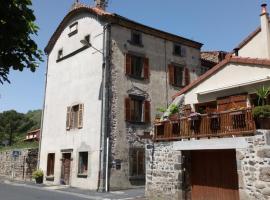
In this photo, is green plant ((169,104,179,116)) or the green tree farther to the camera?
the green tree

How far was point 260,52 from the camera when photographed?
685 inches

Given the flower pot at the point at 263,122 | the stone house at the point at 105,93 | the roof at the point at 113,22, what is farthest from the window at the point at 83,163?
the flower pot at the point at 263,122

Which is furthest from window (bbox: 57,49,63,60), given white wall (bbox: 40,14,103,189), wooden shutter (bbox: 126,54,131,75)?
wooden shutter (bbox: 126,54,131,75)

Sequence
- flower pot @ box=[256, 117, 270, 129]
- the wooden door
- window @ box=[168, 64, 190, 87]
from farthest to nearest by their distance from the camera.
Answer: window @ box=[168, 64, 190, 87]
the wooden door
flower pot @ box=[256, 117, 270, 129]

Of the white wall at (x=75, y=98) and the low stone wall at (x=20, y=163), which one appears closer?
the white wall at (x=75, y=98)

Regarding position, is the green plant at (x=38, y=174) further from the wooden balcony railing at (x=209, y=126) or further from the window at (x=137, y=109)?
the wooden balcony railing at (x=209, y=126)

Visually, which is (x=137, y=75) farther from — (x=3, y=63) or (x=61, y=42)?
(x=3, y=63)

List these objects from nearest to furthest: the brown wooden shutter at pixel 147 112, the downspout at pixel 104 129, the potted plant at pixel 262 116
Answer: the potted plant at pixel 262 116
the downspout at pixel 104 129
the brown wooden shutter at pixel 147 112

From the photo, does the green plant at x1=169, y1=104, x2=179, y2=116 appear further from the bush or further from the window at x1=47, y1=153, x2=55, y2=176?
the window at x1=47, y1=153, x2=55, y2=176

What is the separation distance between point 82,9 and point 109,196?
1395 centimetres

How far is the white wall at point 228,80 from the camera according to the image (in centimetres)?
1396

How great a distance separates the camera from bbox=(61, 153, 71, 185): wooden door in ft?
75.2

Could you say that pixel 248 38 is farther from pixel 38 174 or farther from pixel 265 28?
pixel 38 174

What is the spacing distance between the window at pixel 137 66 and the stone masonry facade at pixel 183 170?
26.3 feet
